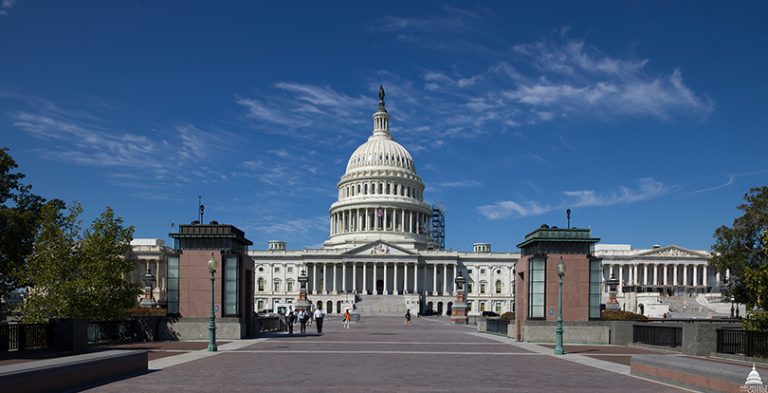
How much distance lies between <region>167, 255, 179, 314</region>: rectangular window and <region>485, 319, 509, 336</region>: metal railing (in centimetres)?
2068

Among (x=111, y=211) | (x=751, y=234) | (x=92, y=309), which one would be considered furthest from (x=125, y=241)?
(x=751, y=234)

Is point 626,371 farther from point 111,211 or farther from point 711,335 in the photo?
point 111,211

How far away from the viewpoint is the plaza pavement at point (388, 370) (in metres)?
19.6

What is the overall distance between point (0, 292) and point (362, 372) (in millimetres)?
41370

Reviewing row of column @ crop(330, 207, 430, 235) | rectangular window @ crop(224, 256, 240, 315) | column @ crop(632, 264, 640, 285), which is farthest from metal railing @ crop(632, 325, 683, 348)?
row of column @ crop(330, 207, 430, 235)

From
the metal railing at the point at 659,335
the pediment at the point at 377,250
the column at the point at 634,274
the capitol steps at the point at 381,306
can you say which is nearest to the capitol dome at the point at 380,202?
the pediment at the point at 377,250

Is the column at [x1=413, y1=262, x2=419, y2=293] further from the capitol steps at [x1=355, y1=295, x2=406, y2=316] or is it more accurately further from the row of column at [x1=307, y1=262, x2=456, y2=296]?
the capitol steps at [x1=355, y1=295, x2=406, y2=316]

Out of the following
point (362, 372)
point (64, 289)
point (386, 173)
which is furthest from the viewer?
point (386, 173)

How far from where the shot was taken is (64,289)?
36875 millimetres

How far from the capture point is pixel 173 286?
131 feet

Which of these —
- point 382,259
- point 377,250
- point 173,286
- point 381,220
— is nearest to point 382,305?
point 382,259

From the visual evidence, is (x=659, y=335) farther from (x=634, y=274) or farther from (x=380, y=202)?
(x=380, y=202)

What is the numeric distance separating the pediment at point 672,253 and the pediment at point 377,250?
5283 centimetres

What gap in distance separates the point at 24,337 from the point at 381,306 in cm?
10711
